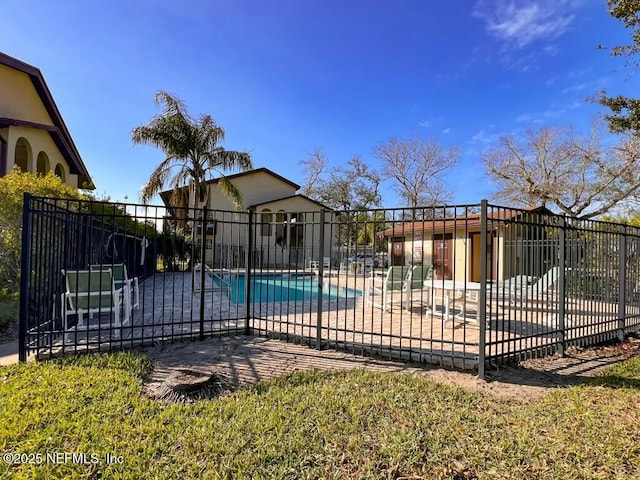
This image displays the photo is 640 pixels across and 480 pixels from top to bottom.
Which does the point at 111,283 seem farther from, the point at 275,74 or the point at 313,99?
the point at 313,99

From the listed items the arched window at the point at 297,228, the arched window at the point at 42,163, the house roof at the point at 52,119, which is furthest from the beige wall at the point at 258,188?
the arched window at the point at 42,163

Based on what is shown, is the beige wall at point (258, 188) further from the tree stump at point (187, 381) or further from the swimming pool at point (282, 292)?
the tree stump at point (187, 381)

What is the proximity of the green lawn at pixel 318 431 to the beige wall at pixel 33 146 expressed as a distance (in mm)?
10007

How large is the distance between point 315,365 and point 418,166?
31.9 meters

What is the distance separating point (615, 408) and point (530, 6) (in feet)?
33.2

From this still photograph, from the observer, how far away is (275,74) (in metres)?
13.2

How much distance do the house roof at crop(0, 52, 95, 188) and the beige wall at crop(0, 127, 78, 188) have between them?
0.23 m

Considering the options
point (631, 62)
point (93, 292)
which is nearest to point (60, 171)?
point (93, 292)

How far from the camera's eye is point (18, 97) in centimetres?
1198

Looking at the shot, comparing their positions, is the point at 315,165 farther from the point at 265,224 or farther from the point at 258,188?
the point at 265,224

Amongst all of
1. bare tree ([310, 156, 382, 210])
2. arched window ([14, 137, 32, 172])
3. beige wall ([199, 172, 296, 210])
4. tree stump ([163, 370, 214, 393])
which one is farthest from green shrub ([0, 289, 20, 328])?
bare tree ([310, 156, 382, 210])

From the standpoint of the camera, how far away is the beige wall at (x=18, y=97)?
11211mm

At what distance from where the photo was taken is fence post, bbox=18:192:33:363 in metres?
4.06

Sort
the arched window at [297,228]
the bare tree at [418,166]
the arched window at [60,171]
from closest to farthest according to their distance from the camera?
1. the arched window at [297,228]
2. the arched window at [60,171]
3. the bare tree at [418,166]
